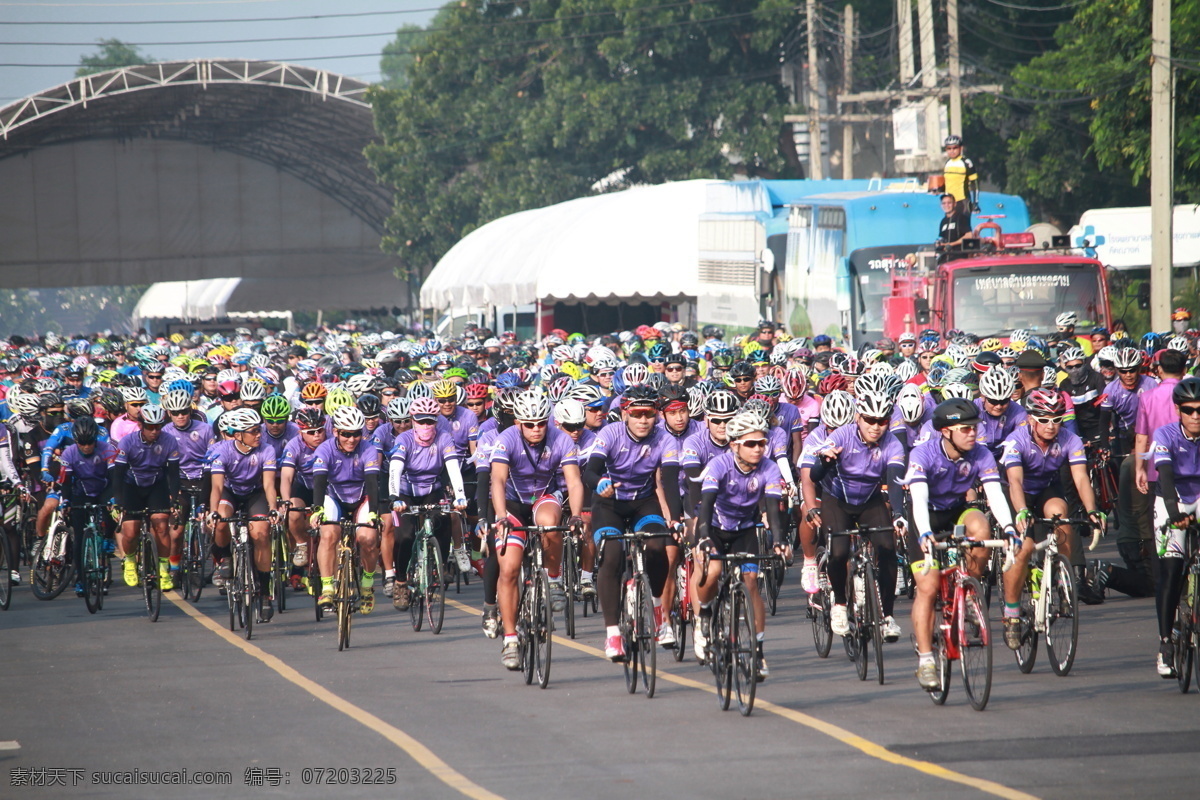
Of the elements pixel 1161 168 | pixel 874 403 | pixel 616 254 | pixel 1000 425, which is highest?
pixel 1161 168

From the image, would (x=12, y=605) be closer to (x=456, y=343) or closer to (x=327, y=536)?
(x=327, y=536)

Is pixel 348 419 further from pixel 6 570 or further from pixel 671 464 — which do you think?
pixel 6 570

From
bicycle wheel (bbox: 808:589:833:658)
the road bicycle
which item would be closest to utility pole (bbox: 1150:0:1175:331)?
bicycle wheel (bbox: 808:589:833:658)

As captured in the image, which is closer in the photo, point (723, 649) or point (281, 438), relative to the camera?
point (723, 649)

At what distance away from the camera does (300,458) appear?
14.9 metres

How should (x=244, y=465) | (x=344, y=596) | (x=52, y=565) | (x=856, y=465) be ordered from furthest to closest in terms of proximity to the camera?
(x=52, y=565)
(x=244, y=465)
(x=344, y=596)
(x=856, y=465)

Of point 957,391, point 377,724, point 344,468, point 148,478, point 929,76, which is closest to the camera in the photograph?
point 377,724

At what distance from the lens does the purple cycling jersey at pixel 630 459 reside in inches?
443

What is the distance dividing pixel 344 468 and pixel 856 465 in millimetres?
4884

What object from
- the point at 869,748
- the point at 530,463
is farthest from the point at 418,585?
the point at 869,748

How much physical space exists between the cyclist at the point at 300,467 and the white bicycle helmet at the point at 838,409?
5130mm

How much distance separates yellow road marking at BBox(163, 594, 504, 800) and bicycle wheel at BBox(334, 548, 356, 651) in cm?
59

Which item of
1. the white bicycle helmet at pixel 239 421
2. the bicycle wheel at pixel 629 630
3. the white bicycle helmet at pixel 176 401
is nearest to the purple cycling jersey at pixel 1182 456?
the bicycle wheel at pixel 629 630

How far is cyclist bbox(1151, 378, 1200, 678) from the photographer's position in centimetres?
975
